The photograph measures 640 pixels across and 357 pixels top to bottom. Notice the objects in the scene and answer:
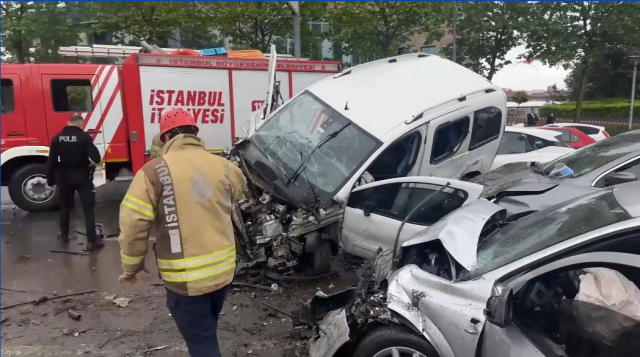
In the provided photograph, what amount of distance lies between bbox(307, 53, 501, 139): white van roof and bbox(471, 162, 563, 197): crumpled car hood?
1026 millimetres

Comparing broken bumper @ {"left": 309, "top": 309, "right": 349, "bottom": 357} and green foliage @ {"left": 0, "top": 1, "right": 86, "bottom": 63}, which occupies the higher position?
green foliage @ {"left": 0, "top": 1, "right": 86, "bottom": 63}

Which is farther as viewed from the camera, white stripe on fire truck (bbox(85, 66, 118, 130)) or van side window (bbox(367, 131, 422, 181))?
white stripe on fire truck (bbox(85, 66, 118, 130))

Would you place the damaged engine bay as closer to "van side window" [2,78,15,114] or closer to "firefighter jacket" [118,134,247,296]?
"firefighter jacket" [118,134,247,296]

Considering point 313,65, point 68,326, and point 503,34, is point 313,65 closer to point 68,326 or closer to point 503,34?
point 68,326

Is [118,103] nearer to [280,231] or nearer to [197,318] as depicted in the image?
[280,231]

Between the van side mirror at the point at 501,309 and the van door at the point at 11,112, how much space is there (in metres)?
8.00

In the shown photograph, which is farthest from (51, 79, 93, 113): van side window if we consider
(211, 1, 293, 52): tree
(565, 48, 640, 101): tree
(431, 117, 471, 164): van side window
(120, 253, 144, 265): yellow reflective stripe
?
(565, 48, 640, 101): tree

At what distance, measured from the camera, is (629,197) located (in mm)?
2732

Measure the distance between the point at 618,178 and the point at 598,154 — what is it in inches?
33.7

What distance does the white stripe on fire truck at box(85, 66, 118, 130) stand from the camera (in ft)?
27.9

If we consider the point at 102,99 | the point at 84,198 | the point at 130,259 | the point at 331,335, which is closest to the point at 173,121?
the point at 130,259

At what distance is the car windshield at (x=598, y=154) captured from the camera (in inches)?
202

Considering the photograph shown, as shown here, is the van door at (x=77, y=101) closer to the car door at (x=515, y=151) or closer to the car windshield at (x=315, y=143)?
the car windshield at (x=315, y=143)

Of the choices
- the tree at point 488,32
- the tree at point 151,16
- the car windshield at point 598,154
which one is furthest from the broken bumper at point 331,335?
the tree at point 488,32
